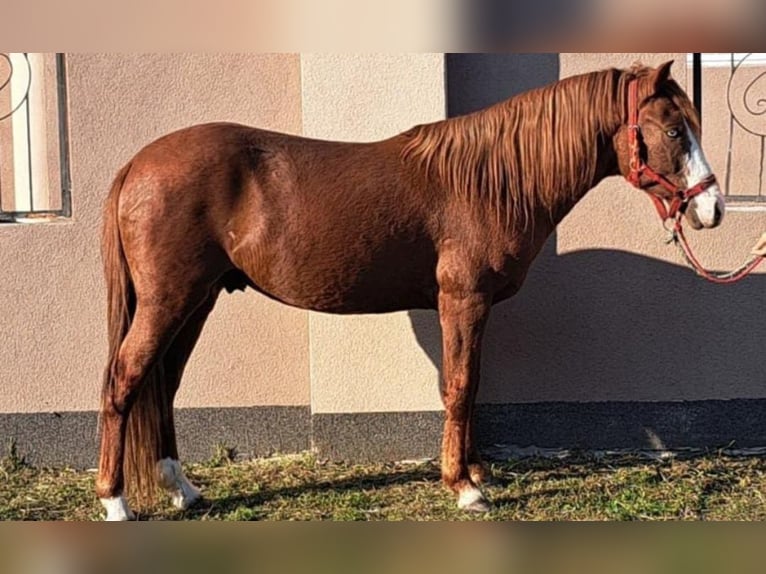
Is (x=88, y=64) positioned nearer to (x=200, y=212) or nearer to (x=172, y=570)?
(x=200, y=212)

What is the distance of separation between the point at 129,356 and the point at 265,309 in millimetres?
1237

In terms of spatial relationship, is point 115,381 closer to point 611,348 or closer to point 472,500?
point 472,500

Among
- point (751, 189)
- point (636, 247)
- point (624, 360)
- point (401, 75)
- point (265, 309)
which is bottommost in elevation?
point (624, 360)

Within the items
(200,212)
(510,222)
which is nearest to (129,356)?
(200,212)

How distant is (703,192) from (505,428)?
1.79 metres

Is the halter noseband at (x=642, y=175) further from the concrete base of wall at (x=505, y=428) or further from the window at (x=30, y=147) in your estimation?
the window at (x=30, y=147)

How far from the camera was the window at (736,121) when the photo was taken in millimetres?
4777

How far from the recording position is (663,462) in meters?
4.70

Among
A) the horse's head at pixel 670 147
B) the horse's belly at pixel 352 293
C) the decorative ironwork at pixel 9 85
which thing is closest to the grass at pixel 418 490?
the horse's belly at pixel 352 293

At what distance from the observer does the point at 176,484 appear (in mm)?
4066

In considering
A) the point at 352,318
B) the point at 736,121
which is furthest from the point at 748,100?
the point at 352,318

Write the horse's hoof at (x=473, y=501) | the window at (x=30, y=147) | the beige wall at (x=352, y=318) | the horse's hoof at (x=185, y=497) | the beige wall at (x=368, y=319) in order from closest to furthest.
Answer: the horse's hoof at (x=473, y=501) → the horse's hoof at (x=185, y=497) → the beige wall at (x=368, y=319) → the beige wall at (x=352, y=318) → the window at (x=30, y=147)

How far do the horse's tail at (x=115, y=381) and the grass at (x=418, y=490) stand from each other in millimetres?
173

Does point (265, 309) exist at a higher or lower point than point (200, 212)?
lower
